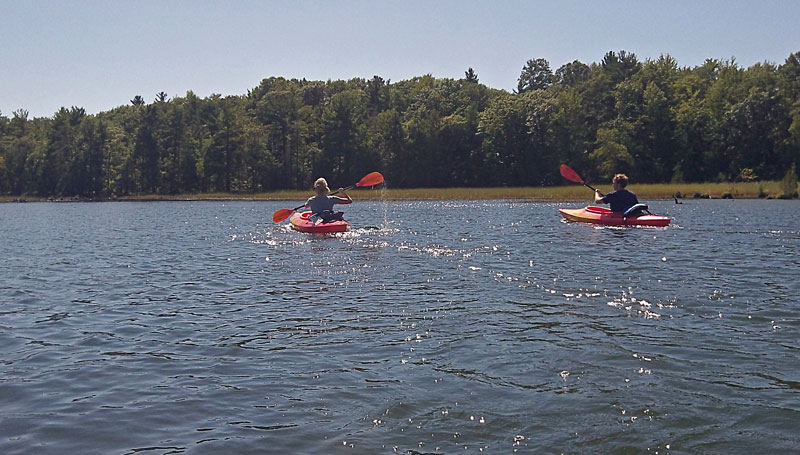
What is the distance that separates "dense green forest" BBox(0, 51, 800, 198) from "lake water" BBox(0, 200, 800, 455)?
57.8 metres

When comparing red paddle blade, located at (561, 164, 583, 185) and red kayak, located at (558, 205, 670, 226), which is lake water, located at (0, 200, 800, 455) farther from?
red paddle blade, located at (561, 164, 583, 185)

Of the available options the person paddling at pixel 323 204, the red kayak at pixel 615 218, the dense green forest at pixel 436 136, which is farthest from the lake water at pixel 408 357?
the dense green forest at pixel 436 136

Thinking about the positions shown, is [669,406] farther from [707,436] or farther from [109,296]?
[109,296]

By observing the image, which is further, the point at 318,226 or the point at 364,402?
the point at 318,226

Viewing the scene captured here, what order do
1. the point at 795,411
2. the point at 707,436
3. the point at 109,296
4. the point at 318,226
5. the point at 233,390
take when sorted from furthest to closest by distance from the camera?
the point at 318,226 < the point at 109,296 < the point at 233,390 < the point at 795,411 < the point at 707,436

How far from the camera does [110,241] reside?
22219 mm

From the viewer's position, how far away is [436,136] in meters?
81.4

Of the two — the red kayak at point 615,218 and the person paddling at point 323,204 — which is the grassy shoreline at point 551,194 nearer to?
the red kayak at point 615,218

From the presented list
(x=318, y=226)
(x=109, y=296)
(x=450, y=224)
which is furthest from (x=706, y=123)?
(x=109, y=296)

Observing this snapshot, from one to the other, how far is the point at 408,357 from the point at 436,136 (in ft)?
247

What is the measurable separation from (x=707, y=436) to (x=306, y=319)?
523 centimetres

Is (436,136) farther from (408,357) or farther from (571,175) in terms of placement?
(408,357)

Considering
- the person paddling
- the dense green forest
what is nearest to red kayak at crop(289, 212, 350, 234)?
the person paddling

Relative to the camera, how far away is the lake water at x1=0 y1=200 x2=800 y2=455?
5074mm
